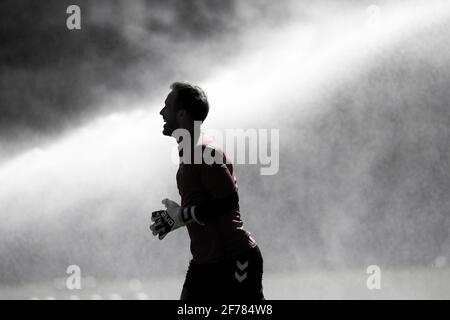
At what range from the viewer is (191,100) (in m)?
5.67

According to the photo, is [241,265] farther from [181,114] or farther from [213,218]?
[181,114]

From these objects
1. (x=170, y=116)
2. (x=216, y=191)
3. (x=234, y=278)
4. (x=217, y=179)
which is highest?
(x=170, y=116)

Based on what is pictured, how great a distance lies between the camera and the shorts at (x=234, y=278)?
18.4 feet

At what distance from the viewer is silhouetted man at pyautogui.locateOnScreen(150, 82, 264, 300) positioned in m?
5.47

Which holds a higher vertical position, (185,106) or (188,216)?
(185,106)

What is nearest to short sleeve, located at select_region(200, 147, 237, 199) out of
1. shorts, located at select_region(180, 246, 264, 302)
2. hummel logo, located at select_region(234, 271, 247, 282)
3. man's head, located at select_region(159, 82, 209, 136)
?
man's head, located at select_region(159, 82, 209, 136)

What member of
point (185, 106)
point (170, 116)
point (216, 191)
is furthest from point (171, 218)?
point (185, 106)

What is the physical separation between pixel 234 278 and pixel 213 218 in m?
0.61

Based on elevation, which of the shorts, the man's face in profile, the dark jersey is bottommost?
the shorts

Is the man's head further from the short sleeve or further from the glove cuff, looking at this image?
the glove cuff

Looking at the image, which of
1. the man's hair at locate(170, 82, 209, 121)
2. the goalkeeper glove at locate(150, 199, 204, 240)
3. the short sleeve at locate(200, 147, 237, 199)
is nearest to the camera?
the short sleeve at locate(200, 147, 237, 199)
